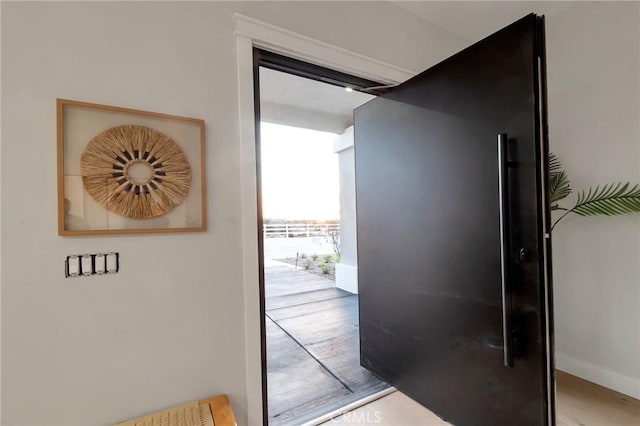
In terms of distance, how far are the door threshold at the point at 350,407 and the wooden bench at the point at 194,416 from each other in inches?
25.8

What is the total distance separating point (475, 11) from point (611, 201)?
60.1 inches

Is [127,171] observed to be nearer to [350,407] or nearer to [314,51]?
[314,51]

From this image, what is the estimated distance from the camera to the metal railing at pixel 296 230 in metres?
6.03

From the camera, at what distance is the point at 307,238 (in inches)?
259

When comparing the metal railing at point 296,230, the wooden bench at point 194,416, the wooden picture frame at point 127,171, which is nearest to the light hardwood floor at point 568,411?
the wooden bench at point 194,416

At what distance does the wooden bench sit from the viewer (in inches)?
43.7

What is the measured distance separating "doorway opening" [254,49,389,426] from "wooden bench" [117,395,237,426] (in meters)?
0.27

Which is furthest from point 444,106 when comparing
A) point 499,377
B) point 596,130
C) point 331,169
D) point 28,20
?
point 331,169

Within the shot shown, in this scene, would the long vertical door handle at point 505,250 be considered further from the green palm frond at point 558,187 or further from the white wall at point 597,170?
the white wall at point 597,170

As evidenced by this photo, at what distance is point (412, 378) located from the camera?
69.6 inches

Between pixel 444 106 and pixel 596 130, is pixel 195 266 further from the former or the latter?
pixel 596 130

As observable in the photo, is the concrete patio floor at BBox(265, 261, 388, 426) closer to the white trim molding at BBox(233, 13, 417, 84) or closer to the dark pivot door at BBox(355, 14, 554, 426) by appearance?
the dark pivot door at BBox(355, 14, 554, 426)

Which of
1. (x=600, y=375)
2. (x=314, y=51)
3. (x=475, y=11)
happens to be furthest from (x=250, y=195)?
(x=600, y=375)

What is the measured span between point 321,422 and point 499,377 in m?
0.98
